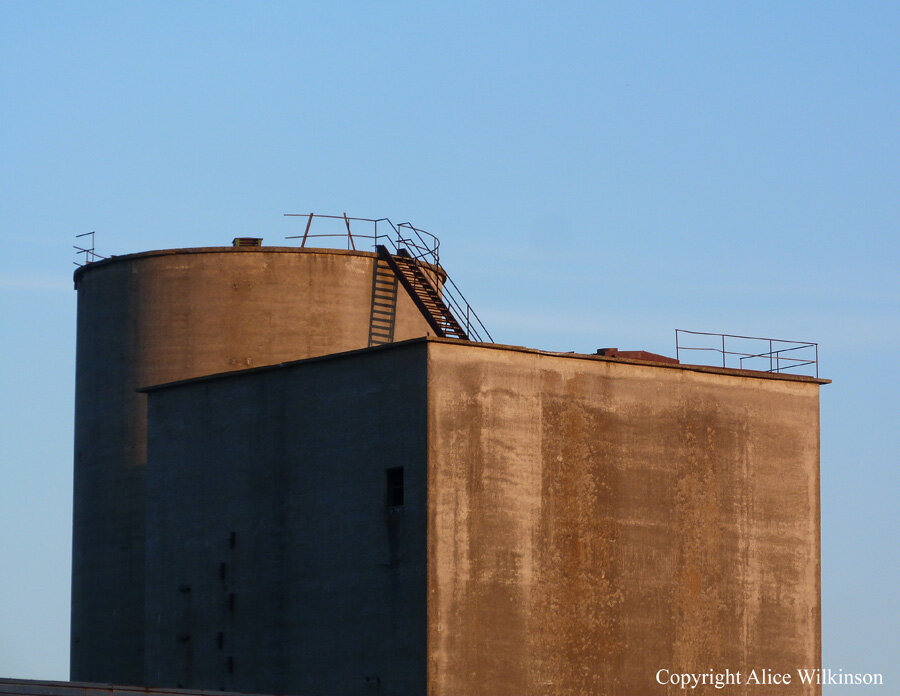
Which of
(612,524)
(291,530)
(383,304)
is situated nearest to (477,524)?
(612,524)

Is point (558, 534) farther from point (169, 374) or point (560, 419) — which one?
point (169, 374)

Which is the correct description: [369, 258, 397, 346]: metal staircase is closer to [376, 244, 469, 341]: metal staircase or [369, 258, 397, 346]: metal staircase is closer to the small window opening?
[376, 244, 469, 341]: metal staircase

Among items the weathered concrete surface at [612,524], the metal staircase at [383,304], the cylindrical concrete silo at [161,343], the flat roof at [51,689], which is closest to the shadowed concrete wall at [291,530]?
the weathered concrete surface at [612,524]

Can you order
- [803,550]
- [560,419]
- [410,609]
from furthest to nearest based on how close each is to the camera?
[803,550] < [560,419] < [410,609]

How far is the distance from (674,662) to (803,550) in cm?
483

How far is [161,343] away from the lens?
43969 millimetres

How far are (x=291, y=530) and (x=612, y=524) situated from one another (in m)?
6.73

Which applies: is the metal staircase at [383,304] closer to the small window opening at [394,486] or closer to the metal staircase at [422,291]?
the metal staircase at [422,291]

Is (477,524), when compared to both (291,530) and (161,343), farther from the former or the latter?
(161,343)

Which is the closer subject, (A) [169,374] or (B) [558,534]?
(B) [558,534]

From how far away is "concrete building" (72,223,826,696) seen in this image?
1457 inches

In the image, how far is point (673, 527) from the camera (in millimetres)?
39938

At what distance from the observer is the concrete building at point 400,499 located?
3700cm

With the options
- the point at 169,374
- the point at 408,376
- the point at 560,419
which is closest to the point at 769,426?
the point at 560,419
